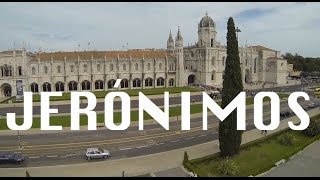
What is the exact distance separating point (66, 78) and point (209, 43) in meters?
41.6

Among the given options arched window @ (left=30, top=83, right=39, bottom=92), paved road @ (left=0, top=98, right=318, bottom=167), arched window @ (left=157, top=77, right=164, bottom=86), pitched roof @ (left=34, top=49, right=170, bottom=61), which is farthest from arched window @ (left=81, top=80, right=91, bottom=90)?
paved road @ (left=0, top=98, right=318, bottom=167)

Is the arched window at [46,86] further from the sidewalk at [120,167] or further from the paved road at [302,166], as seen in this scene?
the paved road at [302,166]

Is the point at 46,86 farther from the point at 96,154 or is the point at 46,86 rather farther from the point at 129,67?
the point at 96,154

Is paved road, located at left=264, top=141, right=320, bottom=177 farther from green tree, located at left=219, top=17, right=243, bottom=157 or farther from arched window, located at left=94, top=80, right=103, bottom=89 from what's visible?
arched window, located at left=94, top=80, right=103, bottom=89

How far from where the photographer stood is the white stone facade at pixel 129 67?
8706 centimetres

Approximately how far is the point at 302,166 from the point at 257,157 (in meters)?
4.24

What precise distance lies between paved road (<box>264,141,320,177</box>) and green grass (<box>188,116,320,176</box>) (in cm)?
72

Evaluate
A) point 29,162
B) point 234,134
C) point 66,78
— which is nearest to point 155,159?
point 234,134

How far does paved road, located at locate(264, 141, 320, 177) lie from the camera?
105 ft

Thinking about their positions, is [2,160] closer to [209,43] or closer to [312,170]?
[312,170]

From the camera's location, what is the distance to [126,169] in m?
32.2

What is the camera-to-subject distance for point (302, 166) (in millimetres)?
34500

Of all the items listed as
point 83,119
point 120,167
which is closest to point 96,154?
point 120,167

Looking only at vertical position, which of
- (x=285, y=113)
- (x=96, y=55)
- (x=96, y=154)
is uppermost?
(x=96, y=55)
